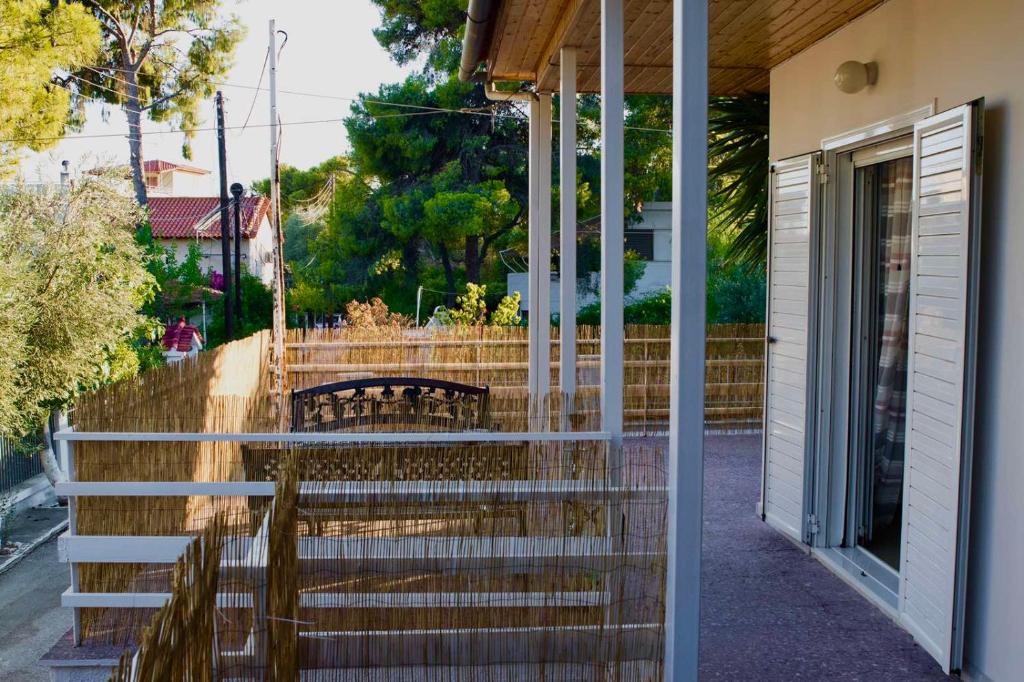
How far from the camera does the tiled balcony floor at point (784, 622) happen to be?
3584mm

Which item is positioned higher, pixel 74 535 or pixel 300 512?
pixel 300 512

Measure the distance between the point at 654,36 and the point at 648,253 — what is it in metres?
17.4

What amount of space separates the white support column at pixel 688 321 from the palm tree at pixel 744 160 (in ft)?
13.5

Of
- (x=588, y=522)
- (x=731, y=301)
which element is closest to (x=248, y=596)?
(x=588, y=522)

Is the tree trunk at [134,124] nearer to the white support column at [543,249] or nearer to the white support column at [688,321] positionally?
the white support column at [543,249]

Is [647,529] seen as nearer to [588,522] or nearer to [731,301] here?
[588,522]

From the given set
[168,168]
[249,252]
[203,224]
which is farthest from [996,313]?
[168,168]

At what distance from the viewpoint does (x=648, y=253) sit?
73.4ft

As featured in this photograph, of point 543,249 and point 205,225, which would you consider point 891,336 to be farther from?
point 205,225

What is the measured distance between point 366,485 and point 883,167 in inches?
116

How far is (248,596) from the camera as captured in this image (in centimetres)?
277

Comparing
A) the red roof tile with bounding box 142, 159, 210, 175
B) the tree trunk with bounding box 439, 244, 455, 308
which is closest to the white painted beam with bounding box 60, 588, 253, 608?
the tree trunk with bounding box 439, 244, 455, 308

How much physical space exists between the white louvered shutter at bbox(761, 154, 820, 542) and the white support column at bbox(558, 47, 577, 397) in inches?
45.3

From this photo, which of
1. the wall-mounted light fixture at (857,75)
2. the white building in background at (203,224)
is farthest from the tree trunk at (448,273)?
the wall-mounted light fixture at (857,75)
